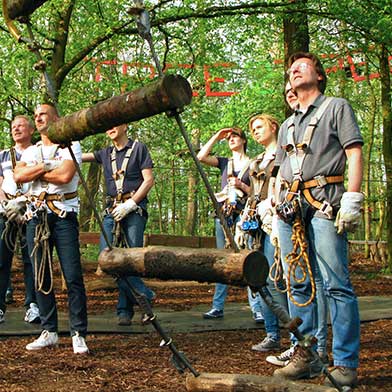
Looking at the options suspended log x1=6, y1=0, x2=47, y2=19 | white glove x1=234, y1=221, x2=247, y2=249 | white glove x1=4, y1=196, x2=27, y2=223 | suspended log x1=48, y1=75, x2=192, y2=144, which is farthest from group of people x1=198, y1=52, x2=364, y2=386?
white glove x1=4, y1=196, x2=27, y2=223

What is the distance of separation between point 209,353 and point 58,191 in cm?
168

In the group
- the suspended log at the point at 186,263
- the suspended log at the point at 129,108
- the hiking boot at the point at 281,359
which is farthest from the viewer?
the hiking boot at the point at 281,359

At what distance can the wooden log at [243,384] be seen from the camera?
11.0 ft

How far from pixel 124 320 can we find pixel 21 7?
11.9 feet

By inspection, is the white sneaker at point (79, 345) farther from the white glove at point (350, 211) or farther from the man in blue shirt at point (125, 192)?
the white glove at point (350, 211)

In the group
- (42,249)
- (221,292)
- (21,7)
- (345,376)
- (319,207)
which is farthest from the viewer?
(221,292)

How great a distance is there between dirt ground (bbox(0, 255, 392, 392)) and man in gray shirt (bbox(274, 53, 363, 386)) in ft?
1.03

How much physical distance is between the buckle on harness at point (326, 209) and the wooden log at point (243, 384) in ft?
3.18

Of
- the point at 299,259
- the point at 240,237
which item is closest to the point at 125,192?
the point at 240,237

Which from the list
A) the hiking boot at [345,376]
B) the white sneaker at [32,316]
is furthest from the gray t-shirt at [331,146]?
the white sneaker at [32,316]

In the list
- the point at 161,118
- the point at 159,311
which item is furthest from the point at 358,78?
the point at 159,311

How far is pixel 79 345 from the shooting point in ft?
17.1

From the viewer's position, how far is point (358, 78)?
71.2ft

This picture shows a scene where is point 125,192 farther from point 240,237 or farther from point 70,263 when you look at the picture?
point 70,263
